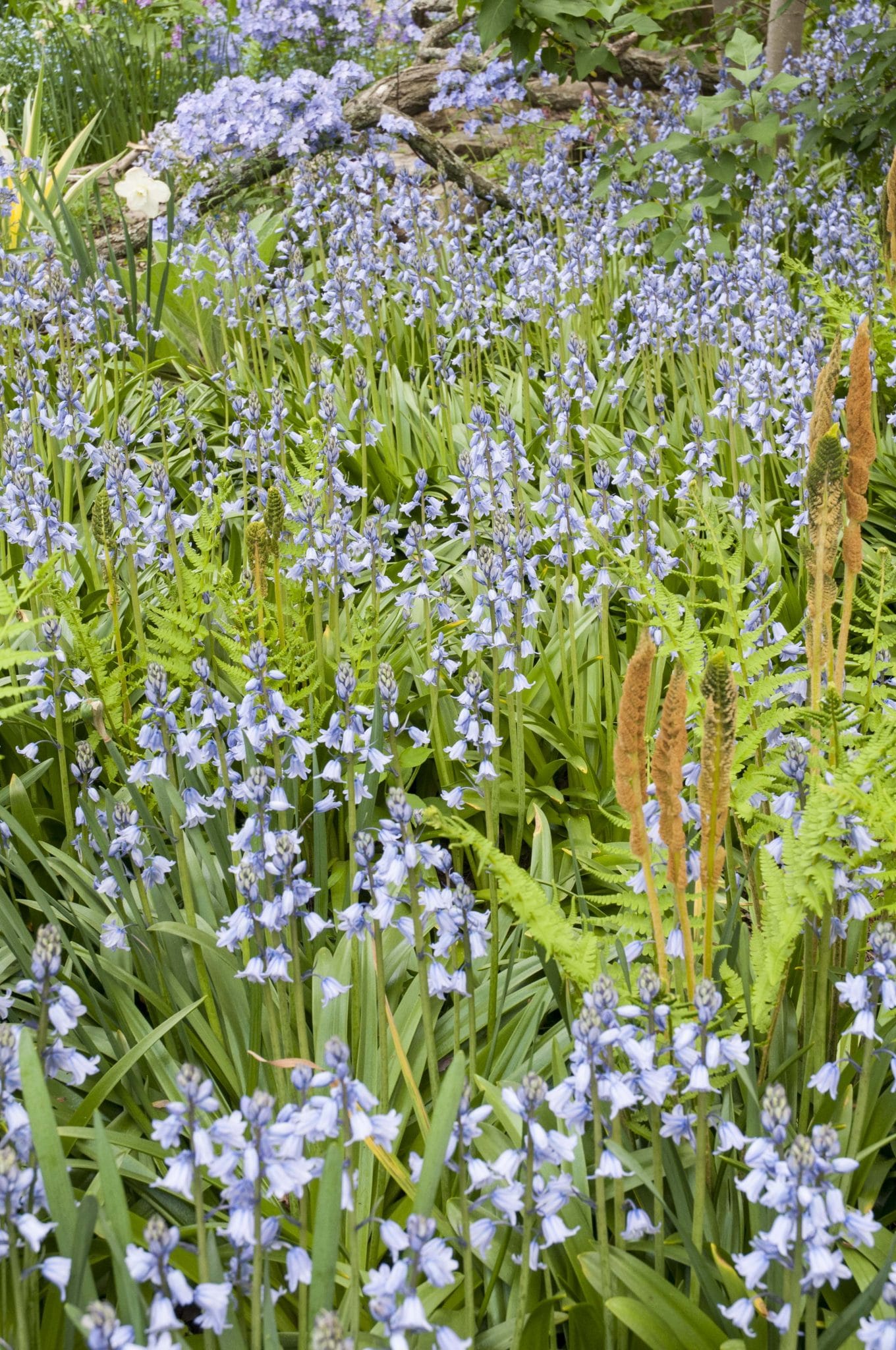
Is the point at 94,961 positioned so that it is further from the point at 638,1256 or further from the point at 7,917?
the point at 638,1256

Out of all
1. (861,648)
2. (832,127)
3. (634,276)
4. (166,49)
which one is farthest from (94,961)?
(166,49)

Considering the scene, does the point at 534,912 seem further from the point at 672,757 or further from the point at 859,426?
the point at 859,426

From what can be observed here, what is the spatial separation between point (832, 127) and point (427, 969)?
710 centimetres

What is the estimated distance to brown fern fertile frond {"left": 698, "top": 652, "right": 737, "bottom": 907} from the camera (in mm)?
1605

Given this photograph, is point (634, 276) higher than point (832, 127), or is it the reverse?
point (832, 127)

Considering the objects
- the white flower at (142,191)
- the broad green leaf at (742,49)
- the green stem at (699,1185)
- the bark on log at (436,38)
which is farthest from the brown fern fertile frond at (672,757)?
the bark on log at (436,38)

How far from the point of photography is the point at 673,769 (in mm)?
1615

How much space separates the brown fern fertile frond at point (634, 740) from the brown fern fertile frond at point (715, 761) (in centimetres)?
9

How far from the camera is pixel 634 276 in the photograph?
6.38m

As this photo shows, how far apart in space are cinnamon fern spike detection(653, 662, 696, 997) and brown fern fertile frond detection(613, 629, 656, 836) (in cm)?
3

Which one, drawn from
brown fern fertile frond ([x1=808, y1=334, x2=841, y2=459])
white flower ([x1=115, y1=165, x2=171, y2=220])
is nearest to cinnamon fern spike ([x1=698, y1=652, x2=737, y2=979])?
brown fern fertile frond ([x1=808, y1=334, x2=841, y2=459])

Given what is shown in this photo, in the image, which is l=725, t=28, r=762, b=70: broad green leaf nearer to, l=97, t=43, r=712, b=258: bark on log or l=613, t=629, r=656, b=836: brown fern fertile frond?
l=97, t=43, r=712, b=258: bark on log

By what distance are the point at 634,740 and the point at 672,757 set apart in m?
0.08

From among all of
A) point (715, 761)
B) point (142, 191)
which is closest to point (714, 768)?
point (715, 761)
